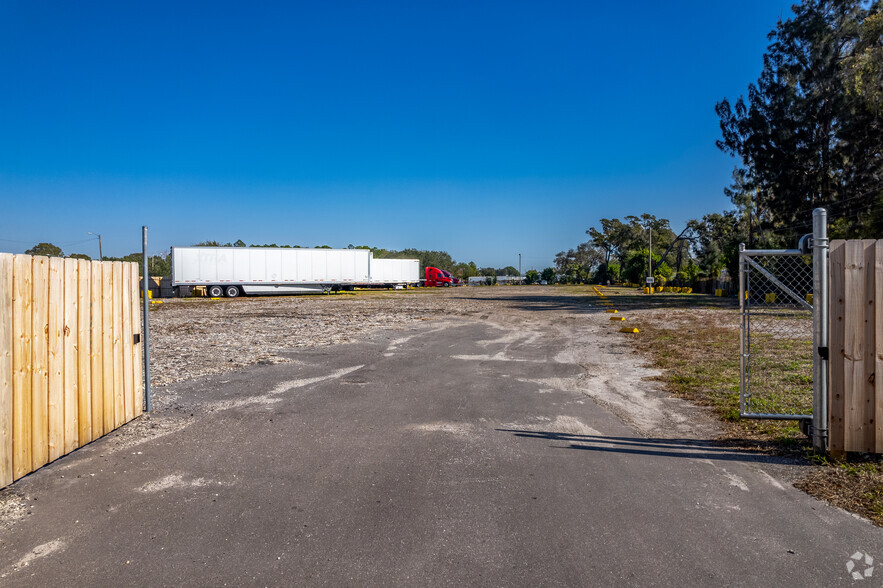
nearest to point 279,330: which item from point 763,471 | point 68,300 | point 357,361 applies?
point 357,361

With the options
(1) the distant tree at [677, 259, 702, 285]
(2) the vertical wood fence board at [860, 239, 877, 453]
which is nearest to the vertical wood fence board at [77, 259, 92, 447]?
(2) the vertical wood fence board at [860, 239, 877, 453]

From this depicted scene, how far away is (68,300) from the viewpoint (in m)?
5.14

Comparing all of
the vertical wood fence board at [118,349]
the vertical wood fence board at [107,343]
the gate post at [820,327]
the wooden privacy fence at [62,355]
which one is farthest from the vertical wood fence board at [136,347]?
the gate post at [820,327]

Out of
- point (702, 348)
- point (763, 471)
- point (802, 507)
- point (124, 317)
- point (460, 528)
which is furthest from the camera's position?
point (702, 348)

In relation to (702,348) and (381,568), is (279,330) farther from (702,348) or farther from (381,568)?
(381,568)

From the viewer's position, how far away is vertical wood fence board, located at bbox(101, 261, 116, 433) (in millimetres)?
5754

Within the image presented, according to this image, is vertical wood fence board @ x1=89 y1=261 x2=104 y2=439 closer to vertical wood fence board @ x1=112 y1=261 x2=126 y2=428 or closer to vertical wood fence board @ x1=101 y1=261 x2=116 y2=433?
vertical wood fence board @ x1=101 y1=261 x2=116 y2=433

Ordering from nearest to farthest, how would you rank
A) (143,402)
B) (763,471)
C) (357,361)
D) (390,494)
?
(390,494), (763,471), (143,402), (357,361)

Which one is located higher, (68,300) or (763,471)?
(68,300)

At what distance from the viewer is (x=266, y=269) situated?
4459 cm

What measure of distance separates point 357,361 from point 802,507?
8233mm

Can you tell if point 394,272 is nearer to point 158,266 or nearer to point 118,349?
point 158,266

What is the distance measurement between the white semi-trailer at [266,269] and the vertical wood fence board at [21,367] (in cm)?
4055

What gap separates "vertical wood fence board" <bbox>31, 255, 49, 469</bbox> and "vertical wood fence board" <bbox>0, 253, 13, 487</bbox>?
10.8 inches
